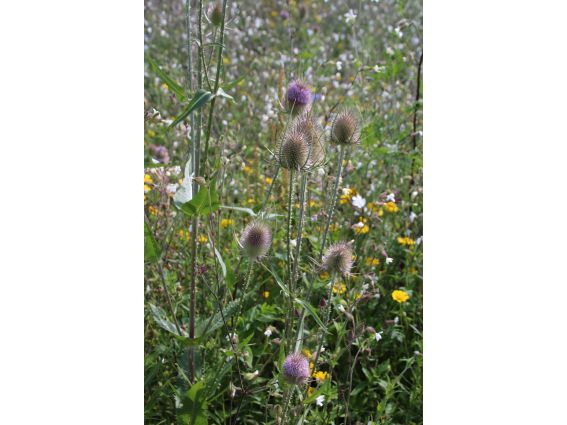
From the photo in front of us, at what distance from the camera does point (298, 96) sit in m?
1.26

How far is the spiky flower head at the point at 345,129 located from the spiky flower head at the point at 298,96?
0.35 feet

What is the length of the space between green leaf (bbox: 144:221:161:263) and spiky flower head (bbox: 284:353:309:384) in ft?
1.10

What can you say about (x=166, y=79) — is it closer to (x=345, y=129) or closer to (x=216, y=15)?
(x=216, y=15)

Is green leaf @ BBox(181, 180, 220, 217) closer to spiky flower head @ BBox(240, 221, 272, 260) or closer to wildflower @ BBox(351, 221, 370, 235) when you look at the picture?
spiky flower head @ BBox(240, 221, 272, 260)

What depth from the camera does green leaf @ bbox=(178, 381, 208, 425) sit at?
1.24 meters

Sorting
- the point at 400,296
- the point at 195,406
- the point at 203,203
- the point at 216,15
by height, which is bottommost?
the point at 195,406

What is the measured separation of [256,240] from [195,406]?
0.36m

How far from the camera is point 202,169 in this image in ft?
4.24

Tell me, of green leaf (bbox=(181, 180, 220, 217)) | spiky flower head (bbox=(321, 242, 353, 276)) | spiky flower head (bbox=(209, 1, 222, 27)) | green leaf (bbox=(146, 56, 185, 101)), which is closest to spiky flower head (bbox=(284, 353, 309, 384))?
spiky flower head (bbox=(321, 242, 353, 276))

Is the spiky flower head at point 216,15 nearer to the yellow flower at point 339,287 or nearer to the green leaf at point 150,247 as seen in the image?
the green leaf at point 150,247

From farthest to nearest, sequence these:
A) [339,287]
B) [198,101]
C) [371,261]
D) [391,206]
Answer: [391,206] < [371,261] < [339,287] < [198,101]

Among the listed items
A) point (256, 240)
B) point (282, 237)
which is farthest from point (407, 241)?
point (256, 240)
